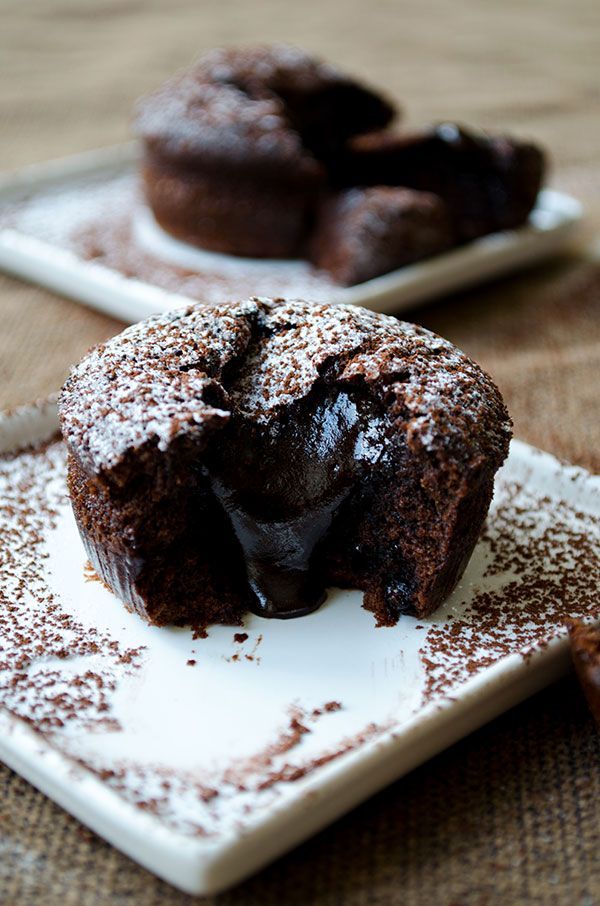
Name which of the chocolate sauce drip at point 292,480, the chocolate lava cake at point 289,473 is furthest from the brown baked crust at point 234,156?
the chocolate sauce drip at point 292,480

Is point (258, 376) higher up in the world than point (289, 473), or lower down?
higher up

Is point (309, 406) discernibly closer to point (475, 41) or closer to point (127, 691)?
point (127, 691)

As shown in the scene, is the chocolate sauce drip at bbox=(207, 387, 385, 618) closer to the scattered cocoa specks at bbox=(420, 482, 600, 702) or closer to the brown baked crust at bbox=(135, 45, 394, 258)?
the scattered cocoa specks at bbox=(420, 482, 600, 702)

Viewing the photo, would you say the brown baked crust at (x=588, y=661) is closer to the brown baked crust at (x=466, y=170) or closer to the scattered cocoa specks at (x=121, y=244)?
the scattered cocoa specks at (x=121, y=244)

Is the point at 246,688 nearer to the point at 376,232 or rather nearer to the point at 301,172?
the point at 376,232

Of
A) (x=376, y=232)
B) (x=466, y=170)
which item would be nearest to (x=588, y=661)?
(x=376, y=232)

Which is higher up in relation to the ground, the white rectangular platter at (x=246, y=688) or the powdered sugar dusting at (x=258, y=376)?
the powdered sugar dusting at (x=258, y=376)
